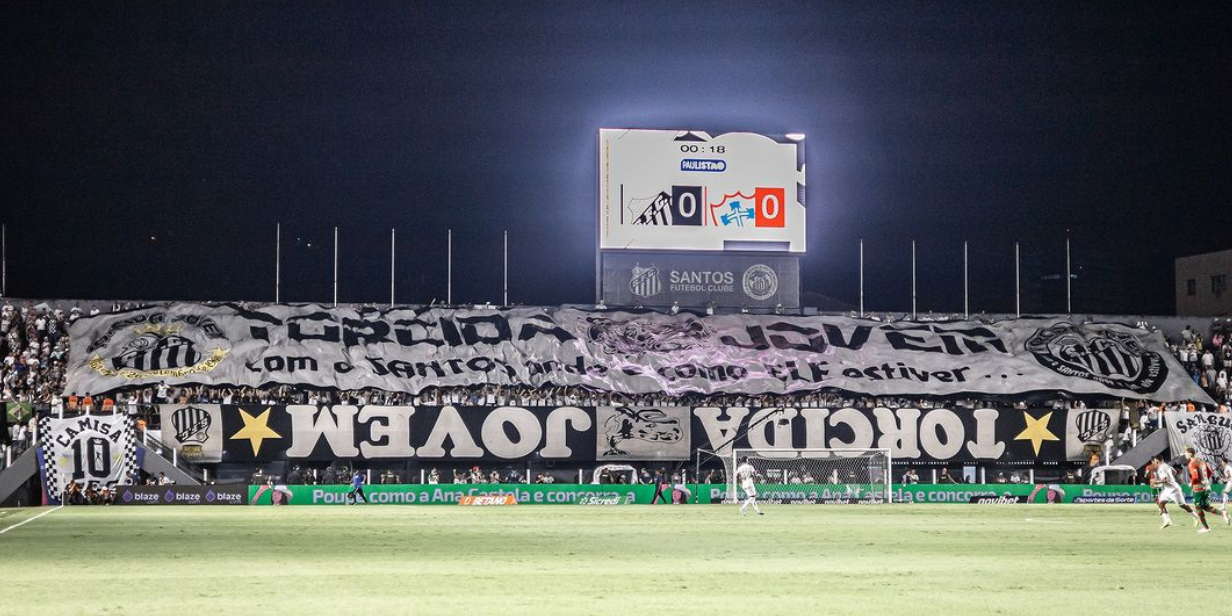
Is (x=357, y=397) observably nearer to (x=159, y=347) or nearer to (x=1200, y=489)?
(x=159, y=347)

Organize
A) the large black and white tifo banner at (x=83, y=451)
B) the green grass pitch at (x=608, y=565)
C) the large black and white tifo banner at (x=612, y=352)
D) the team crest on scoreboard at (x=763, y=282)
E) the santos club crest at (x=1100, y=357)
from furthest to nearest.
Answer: the team crest on scoreboard at (x=763, y=282) → the santos club crest at (x=1100, y=357) → the large black and white tifo banner at (x=612, y=352) → the large black and white tifo banner at (x=83, y=451) → the green grass pitch at (x=608, y=565)

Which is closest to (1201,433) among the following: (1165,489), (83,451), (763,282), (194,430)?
(763,282)

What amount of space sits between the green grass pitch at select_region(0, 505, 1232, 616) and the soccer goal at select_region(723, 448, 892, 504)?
12369 mm

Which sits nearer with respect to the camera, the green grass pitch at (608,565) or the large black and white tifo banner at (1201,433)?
the green grass pitch at (608,565)

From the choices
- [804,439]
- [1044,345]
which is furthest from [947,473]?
[1044,345]

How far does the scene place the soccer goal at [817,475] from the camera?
4919 cm

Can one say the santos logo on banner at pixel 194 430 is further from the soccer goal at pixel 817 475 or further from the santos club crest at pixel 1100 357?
the santos club crest at pixel 1100 357

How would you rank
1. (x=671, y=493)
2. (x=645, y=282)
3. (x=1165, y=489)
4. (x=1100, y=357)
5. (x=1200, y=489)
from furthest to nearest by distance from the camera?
(x=1100, y=357)
(x=645, y=282)
(x=671, y=493)
(x=1165, y=489)
(x=1200, y=489)

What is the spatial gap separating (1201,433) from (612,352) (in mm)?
24217

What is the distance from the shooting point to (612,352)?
56938mm

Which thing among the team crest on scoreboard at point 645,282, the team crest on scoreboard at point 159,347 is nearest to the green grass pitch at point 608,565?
the team crest on scoreboard at point 159,347

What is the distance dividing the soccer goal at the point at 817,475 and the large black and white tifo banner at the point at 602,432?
3.31 ft

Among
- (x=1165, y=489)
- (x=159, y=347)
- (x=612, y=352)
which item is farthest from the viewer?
(x=612, y=352)

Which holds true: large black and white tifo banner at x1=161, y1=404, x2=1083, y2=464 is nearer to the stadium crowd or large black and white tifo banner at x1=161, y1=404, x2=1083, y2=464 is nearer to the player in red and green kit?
the stadium crowd
